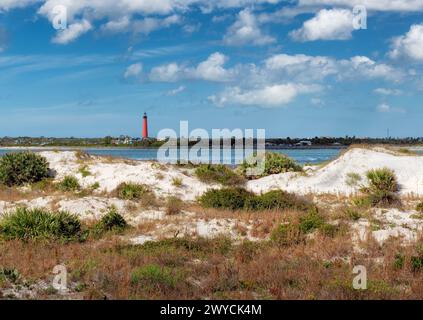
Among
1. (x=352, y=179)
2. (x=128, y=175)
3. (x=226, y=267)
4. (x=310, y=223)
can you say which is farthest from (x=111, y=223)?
(x=352, y=179)

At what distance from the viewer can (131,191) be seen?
92.7 ft

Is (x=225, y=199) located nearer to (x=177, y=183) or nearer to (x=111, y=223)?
(x=111, y=223)

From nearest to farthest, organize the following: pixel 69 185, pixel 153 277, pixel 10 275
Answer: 1. pixel 153 277
2. pixel 10 275
3. pixel 69 185

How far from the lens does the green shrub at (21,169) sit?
33.8 metres

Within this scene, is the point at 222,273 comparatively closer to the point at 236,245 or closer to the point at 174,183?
the point at 236,245

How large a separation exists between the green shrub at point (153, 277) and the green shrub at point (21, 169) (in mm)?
23679

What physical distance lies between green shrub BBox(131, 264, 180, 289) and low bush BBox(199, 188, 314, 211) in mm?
11649

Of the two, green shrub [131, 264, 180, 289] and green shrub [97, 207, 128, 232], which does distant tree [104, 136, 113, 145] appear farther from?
green shrub [131, 264, 180, 289]

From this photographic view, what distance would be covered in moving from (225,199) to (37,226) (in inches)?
389

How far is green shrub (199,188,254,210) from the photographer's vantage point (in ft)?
80.0

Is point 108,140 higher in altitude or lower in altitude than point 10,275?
higher

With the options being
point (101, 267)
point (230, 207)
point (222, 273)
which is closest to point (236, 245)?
point (222, 273)

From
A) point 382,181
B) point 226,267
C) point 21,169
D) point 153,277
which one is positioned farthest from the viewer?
point 21,169

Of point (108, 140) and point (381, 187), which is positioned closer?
point (381, 187)
